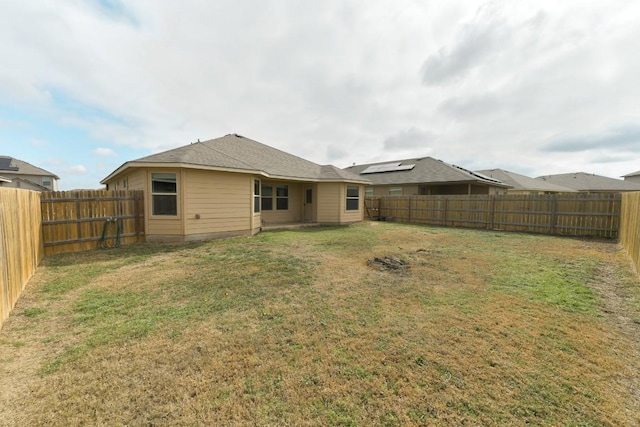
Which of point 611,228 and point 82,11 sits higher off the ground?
point 82,11

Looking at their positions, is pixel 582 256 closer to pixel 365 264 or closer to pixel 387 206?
pixel 365 264

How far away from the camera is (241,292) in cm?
464

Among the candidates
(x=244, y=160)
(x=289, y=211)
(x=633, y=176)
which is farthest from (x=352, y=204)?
(x=633, y=176)

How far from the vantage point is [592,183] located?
3425cm

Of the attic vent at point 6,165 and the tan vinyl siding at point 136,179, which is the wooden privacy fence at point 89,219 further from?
the attic vent at point 6,165

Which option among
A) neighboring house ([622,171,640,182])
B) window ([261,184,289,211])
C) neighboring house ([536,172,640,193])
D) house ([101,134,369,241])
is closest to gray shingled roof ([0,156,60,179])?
house ([101,134,369,241])

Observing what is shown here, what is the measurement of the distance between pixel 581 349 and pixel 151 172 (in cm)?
1110

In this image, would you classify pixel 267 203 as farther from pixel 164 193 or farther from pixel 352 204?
pixel 164 193

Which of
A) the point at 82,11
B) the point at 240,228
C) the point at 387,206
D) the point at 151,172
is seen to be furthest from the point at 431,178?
the point at 82,11

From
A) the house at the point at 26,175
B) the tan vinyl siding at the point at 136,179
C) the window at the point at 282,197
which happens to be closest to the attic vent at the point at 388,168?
the window at the point at 282,197

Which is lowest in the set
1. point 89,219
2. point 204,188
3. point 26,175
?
point 89,219

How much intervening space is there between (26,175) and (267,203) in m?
35.9

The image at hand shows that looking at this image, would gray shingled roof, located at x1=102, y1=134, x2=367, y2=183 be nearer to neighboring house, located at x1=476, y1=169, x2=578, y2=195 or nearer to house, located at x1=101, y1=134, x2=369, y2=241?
house, located at x1=101, y1=134, x2=369, y2=241

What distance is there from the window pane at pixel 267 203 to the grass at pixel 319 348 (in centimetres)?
836
